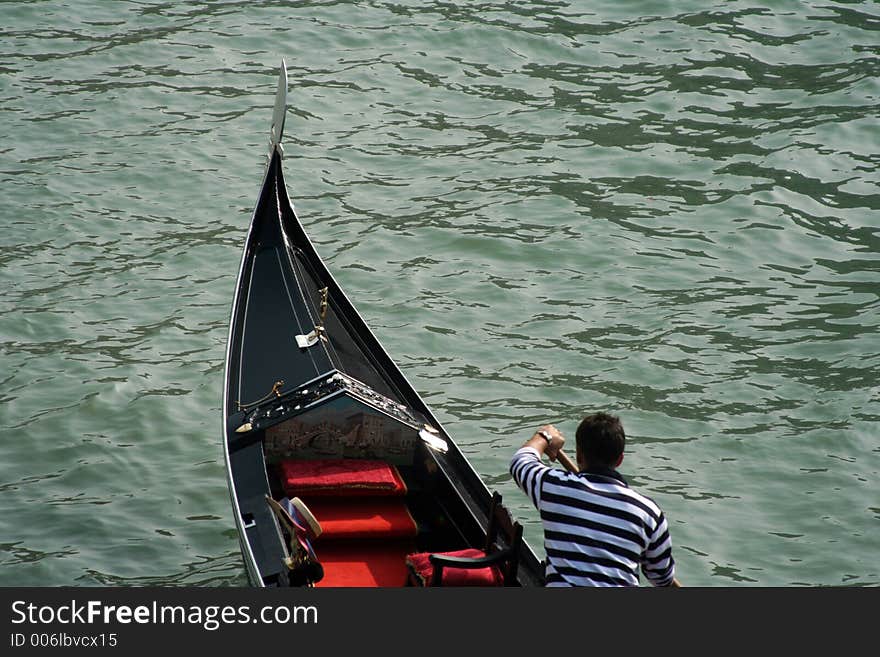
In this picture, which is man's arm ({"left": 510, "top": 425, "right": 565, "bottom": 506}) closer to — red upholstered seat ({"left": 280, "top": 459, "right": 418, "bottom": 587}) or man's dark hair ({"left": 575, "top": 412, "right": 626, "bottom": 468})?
man's dark hair ({"left": 575, "top": 412, "right": 626, "bottom": 468})

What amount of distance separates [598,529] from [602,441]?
167 mm

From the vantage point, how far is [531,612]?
2273 millimetres

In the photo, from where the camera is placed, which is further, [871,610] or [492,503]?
[492,503]

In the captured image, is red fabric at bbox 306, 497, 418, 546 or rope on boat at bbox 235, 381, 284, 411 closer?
red fabric at bbox 306, 497, 418, 546

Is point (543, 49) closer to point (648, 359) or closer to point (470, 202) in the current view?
point (470, 202)

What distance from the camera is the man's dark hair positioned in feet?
7.27

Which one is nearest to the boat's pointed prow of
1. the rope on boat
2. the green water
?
the green water

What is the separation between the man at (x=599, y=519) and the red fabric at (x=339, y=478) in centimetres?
81

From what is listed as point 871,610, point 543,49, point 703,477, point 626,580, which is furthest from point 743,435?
point 543,49

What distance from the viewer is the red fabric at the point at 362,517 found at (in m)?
2.87

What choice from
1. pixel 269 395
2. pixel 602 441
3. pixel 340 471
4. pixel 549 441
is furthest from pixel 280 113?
pixel 602 441

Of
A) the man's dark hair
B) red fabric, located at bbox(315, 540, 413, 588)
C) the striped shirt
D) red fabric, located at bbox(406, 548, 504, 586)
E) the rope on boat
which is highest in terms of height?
the man's dark hair

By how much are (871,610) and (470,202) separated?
317 cm

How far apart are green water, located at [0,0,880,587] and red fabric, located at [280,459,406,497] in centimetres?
40
